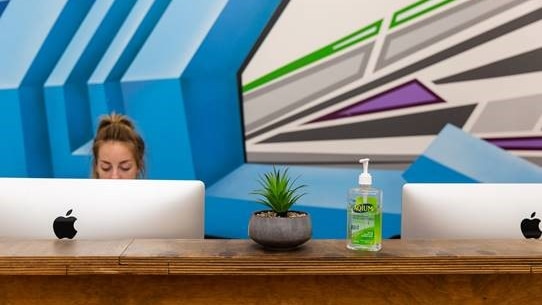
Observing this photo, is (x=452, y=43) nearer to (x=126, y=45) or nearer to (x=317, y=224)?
(x=317, y=224)

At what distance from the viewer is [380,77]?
2779mm

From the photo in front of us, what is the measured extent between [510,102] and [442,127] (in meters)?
0.35

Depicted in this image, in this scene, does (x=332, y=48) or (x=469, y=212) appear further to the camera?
(x=332, y=48)

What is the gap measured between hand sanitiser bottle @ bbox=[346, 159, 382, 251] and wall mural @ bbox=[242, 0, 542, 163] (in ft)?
5.67

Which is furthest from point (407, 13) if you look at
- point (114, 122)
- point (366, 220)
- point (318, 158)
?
point (366, 220)

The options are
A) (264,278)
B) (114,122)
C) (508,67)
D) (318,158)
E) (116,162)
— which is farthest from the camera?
(318,158)

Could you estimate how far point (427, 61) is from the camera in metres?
2.75

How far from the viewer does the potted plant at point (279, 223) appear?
107cm

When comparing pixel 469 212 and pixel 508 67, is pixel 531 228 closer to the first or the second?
pixel 469 212

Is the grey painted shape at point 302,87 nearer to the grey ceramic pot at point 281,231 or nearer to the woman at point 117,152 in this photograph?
the woman at point 117,152

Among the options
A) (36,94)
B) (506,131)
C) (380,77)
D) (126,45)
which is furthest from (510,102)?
(36,94)

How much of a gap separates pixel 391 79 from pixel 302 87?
442mm

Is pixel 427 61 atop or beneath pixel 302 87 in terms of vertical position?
atop

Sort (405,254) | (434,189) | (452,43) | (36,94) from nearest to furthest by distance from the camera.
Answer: (405,254) < (434,189) < (452,43) < (36,94)
